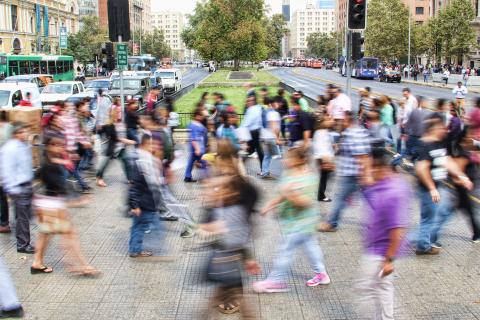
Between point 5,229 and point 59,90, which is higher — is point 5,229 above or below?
below

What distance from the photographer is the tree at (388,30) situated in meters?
68.3

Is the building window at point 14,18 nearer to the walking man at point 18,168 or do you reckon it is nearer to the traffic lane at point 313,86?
the traffic lane at point 313,86

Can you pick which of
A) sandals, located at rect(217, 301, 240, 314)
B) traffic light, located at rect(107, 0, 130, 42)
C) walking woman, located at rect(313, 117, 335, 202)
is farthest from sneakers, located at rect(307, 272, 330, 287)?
traffic light, located at rect(107, 0, 130, 42)

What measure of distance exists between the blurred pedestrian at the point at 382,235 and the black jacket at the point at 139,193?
117 inches

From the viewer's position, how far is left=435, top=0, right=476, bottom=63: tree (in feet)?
197

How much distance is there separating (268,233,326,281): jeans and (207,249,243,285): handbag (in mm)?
1251

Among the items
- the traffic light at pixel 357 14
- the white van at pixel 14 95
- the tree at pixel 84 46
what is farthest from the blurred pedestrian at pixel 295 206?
the tree at pixel 84 46

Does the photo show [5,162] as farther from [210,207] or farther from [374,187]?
[374,187]

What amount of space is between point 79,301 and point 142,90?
73.9 feet

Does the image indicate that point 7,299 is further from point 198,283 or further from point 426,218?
point 426,218

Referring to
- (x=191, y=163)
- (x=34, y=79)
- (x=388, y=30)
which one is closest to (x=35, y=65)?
(x=34, y=79)

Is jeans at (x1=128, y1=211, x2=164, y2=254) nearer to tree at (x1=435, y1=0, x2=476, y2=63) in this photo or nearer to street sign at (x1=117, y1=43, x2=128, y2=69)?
street sign at (x1=117, y1=43, x2=128, y2=69)

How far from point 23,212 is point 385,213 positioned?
4.79m

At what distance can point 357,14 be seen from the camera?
14.0 m
